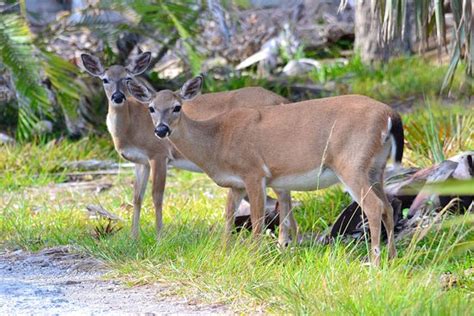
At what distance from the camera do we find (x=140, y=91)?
8562 millimetres

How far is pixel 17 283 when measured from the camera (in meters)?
6.94

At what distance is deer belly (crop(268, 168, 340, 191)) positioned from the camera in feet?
25.5

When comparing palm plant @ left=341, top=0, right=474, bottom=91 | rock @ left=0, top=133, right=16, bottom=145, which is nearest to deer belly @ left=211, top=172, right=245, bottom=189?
palm plant @ left=341, top=0, right=474, bottom=91

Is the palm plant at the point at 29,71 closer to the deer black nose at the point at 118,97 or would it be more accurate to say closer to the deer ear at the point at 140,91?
the deer black nose at the point at 118,97

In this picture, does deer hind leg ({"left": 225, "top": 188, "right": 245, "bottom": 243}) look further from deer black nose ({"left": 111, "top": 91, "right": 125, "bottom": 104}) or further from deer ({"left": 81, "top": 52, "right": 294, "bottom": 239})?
deer black nose ({"left": 111, "top": 91, "right": 125, "bottom": 104})

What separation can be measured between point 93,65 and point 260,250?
309 centimetres

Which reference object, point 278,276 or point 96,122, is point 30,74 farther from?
point 278,276

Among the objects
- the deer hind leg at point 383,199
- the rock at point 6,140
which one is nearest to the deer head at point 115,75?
the deer hind leg at point 383,199

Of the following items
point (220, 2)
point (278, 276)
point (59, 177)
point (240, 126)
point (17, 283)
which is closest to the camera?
point (278, 276)

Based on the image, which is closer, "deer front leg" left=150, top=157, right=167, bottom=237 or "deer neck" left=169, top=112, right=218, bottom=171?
"deer neck" left=169, top=112, right=218, bottom=171

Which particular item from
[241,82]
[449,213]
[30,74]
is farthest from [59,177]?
[449,213]

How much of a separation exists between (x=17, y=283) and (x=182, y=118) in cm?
209

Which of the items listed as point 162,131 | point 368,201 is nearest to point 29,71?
point 162,131

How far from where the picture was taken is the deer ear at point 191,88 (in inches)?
333
